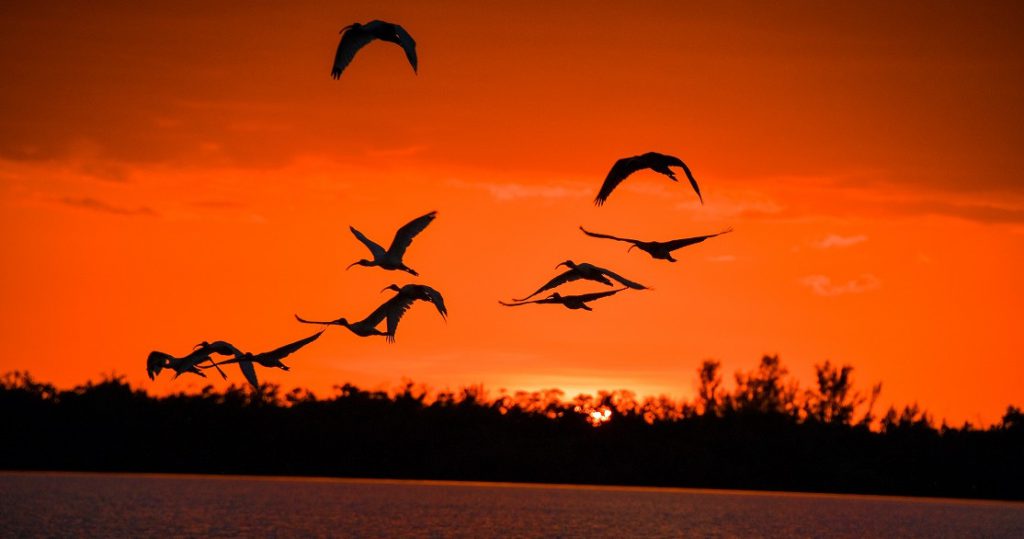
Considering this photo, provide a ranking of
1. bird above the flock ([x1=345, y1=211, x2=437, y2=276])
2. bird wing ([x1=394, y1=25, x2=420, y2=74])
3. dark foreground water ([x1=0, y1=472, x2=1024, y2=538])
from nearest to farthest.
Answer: bird wing ([x1=394, y1=25, x2=420, y2=74])
bird above the flock ([x1=345, y1=211, x2=437, y2=276])
dark foreground water ([x1=0, y1=472, x2=1024, y2=538])

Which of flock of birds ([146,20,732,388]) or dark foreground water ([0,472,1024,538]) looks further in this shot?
dark foreground water ([0,472,1024,538])

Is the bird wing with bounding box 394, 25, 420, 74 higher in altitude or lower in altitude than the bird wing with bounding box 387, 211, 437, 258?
higher

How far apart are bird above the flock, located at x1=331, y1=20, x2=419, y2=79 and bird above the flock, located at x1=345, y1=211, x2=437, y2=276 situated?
3.28 meters

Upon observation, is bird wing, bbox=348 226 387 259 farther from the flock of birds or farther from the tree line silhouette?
the tree line silhouette

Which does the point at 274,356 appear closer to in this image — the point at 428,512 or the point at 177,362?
the point at 177,362

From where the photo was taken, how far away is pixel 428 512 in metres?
99.4

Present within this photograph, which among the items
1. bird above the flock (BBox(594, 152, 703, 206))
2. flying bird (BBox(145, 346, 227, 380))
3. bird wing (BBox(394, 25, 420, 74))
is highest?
bird wing (BBox(394, 25, 420, 74))

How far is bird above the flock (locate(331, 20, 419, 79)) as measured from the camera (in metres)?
20.5

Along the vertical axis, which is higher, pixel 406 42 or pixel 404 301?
pixel 406 42

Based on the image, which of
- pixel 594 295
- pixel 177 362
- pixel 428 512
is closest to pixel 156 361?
pixel 177 362

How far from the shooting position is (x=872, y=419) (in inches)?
4688

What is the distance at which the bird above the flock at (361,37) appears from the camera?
67.1ft

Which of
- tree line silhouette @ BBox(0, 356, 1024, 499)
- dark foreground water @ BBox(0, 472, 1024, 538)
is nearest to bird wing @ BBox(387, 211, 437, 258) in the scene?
dark foreground water @ BBox(0, 472, 1024, 538)

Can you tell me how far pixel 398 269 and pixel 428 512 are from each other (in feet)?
255
